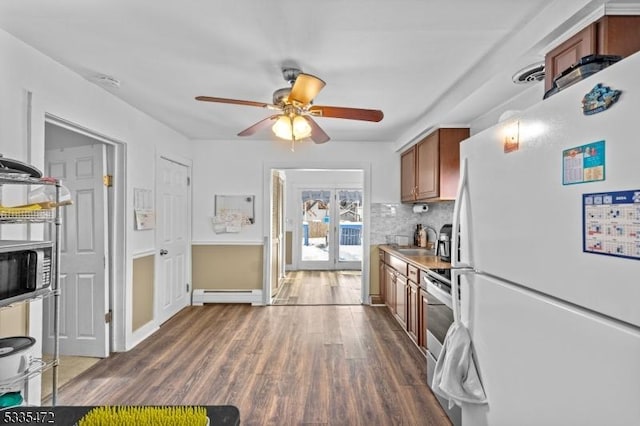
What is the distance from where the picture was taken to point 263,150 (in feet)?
16.3

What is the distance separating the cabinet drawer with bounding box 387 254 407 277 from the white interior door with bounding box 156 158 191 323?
2778 millimetres

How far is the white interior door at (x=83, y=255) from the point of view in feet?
10.2

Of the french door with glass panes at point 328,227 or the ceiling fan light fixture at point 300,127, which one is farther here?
the french door with glass panes at point 328,227

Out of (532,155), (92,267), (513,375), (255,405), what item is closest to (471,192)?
(532,155)

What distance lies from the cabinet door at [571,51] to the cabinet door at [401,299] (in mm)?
2357

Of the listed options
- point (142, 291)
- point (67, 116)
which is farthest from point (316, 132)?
point (142, 291)

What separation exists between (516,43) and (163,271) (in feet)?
13.3

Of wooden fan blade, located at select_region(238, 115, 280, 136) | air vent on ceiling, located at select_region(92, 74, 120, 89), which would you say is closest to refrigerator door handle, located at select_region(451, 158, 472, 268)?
wooden fan blade, located at select_region(238, 115, 280, 136)

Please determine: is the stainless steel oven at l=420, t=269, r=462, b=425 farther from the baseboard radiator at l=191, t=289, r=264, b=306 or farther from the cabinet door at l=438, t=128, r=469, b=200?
the baseboard radiator at l=191, t=289, r=264, b=306

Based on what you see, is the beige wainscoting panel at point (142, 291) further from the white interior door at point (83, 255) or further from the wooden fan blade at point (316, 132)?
the wooden fan blade at point (316, 132)

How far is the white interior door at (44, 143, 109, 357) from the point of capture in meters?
3.12

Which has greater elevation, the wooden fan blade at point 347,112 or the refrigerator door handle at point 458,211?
the wooden fan blade at point 347,112

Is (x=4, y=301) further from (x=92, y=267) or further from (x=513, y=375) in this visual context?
(x=513, y=375)

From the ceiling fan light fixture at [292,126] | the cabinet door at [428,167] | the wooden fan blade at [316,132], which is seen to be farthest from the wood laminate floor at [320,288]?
the ceiling fan light fixture at [292,126]
